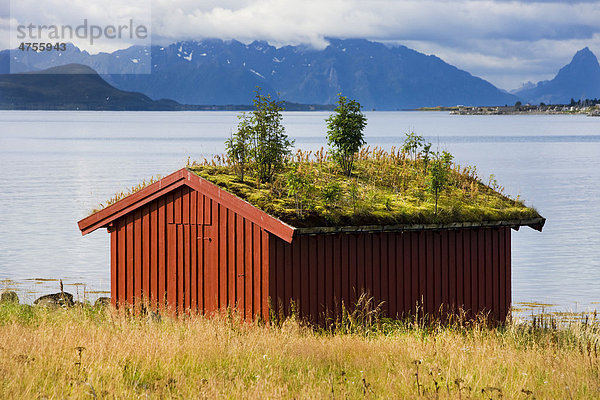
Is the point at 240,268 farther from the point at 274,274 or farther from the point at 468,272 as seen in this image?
the point at 468,272

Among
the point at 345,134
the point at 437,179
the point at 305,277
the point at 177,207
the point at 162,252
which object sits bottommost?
the point at 305,277

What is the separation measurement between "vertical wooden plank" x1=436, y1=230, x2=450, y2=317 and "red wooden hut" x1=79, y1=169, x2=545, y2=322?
2 centimetres

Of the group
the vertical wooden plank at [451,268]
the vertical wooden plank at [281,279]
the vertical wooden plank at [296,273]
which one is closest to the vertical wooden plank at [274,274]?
the vertical wooden plank at [281,279]

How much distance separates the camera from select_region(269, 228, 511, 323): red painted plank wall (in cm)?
1513

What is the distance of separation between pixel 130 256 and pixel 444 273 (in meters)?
6.35

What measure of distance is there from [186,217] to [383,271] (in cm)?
393

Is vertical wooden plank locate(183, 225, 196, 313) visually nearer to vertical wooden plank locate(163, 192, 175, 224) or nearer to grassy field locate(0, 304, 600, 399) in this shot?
vertical wooden plank locate(163, 192, 175, 224)

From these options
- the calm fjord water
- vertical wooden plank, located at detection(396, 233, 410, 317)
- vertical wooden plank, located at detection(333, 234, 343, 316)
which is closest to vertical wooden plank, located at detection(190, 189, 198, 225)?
vertical wooden plank, located at detection(333, 234, 343, 316)

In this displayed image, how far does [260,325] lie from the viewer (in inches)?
581

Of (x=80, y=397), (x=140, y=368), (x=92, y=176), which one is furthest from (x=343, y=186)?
(x=92, y=176)

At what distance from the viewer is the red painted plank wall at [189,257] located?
49.3 feet

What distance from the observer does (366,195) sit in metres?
17.1

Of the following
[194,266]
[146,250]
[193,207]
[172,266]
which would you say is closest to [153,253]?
[146,250]

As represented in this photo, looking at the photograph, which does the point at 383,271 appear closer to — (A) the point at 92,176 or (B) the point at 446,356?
(B) the point at 446,356
